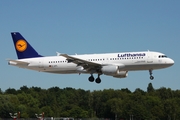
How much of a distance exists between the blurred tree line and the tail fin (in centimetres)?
6115

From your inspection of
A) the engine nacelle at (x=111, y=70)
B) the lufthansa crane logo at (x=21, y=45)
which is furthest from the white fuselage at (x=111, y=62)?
the lufthansa crane logo at (x=21, y=45)

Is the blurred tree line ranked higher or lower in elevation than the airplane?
lower

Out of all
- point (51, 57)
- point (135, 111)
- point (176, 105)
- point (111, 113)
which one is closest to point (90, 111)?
point (111, 113)

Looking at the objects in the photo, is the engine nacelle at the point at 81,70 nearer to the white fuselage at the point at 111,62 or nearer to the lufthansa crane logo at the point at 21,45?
the white fuselage at the point at 111,62

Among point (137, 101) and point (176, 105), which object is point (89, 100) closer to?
point (137, 101)

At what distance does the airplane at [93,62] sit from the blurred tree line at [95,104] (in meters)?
64.1

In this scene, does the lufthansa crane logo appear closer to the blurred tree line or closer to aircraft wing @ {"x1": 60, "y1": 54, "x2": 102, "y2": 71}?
aircraft wing @ {"x1": 60, "y1": 54, "x2": 102, "y2": 71}

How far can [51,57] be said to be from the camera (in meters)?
82.2

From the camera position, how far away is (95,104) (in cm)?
17388

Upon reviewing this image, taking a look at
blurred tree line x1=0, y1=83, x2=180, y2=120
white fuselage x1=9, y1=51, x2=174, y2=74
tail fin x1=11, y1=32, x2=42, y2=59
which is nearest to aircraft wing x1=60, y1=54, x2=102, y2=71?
white fuselage x1=9, y1=51, x2=174, y2=74

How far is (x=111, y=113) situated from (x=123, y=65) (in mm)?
90895

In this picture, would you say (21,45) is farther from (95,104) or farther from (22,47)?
(95,104)

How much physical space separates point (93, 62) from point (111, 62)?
9.81 feet

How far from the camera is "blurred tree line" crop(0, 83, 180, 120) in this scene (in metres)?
152
